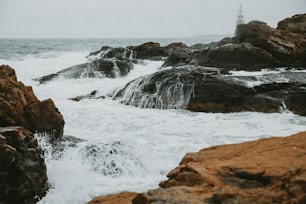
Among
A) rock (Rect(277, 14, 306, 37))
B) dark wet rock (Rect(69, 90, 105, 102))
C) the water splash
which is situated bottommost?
dark wet rock (Rect(69, 90, 105, 102))

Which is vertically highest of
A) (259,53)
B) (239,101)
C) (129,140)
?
(259,53)

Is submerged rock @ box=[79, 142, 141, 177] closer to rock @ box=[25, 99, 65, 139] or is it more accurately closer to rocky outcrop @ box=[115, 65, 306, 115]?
rock @ box=[25, 99, 65, 139]

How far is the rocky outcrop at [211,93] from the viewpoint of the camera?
924cm

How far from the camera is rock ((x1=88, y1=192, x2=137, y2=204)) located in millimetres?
4285

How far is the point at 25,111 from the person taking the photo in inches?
236

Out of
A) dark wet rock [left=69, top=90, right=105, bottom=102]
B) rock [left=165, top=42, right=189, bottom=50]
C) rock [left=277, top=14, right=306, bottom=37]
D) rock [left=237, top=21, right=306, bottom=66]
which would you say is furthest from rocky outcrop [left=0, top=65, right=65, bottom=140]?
rock [left=165, top=42, right=189, bottom=50]

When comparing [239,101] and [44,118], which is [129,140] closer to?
[44,118]

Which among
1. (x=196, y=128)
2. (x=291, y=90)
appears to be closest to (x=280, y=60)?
(x=291, y=90)

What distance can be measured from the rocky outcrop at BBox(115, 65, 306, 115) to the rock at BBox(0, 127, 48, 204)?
5780 mm

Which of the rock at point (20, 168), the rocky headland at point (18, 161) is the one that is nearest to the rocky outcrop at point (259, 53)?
the rocky headland at point (18, 161)

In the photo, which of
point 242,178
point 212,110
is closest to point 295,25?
point 212,110

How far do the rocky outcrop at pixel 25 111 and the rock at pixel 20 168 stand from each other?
3.52 feet

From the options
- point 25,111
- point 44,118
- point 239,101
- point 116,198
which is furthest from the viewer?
point 239,101

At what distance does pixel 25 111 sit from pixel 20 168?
177cm
